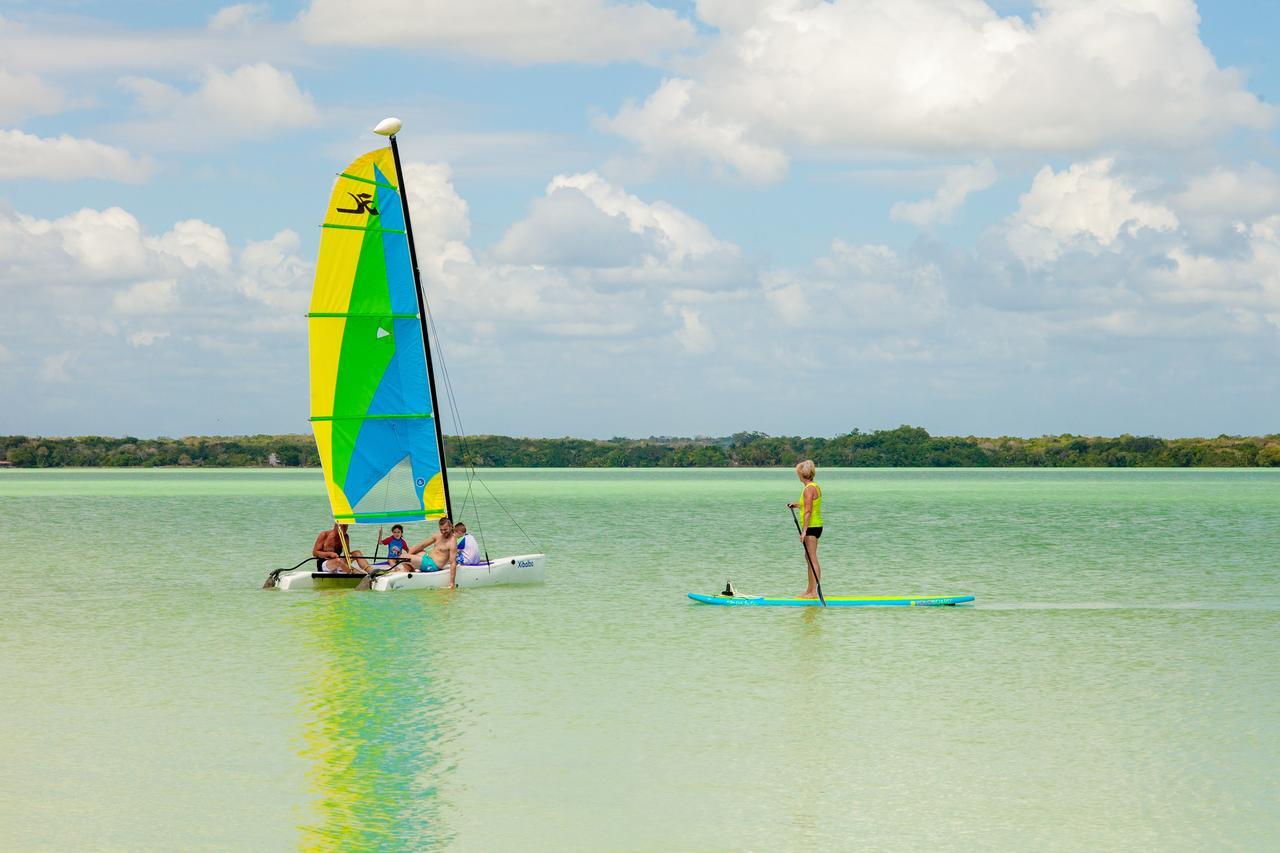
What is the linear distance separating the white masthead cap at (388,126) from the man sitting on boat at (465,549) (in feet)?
21.8

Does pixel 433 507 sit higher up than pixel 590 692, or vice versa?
pixel 433 507

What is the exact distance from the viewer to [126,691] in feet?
49.4

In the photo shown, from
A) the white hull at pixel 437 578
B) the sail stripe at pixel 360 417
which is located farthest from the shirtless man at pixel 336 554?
the sail stripe at pixel 360 417

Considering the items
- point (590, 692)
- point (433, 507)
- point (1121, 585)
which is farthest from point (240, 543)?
point (590, 692)

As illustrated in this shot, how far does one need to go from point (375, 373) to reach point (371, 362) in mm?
198

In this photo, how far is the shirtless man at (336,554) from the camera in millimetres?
24375

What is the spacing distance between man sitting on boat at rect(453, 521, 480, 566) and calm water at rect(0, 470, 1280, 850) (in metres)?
0.71

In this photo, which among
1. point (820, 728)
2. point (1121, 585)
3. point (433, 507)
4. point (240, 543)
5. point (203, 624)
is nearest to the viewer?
point (820, 728)

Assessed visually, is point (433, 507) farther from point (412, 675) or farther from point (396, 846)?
point (396, 846)

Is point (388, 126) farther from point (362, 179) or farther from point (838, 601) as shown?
point (838, 601)

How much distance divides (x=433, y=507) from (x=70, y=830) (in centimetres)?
1551

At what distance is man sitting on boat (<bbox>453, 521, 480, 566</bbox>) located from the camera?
24703 mm

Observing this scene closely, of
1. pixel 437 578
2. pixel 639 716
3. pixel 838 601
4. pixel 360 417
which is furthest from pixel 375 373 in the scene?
pixel 639 716

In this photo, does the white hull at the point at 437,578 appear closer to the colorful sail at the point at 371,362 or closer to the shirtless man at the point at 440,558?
the shirtless man at the point at 440,558
